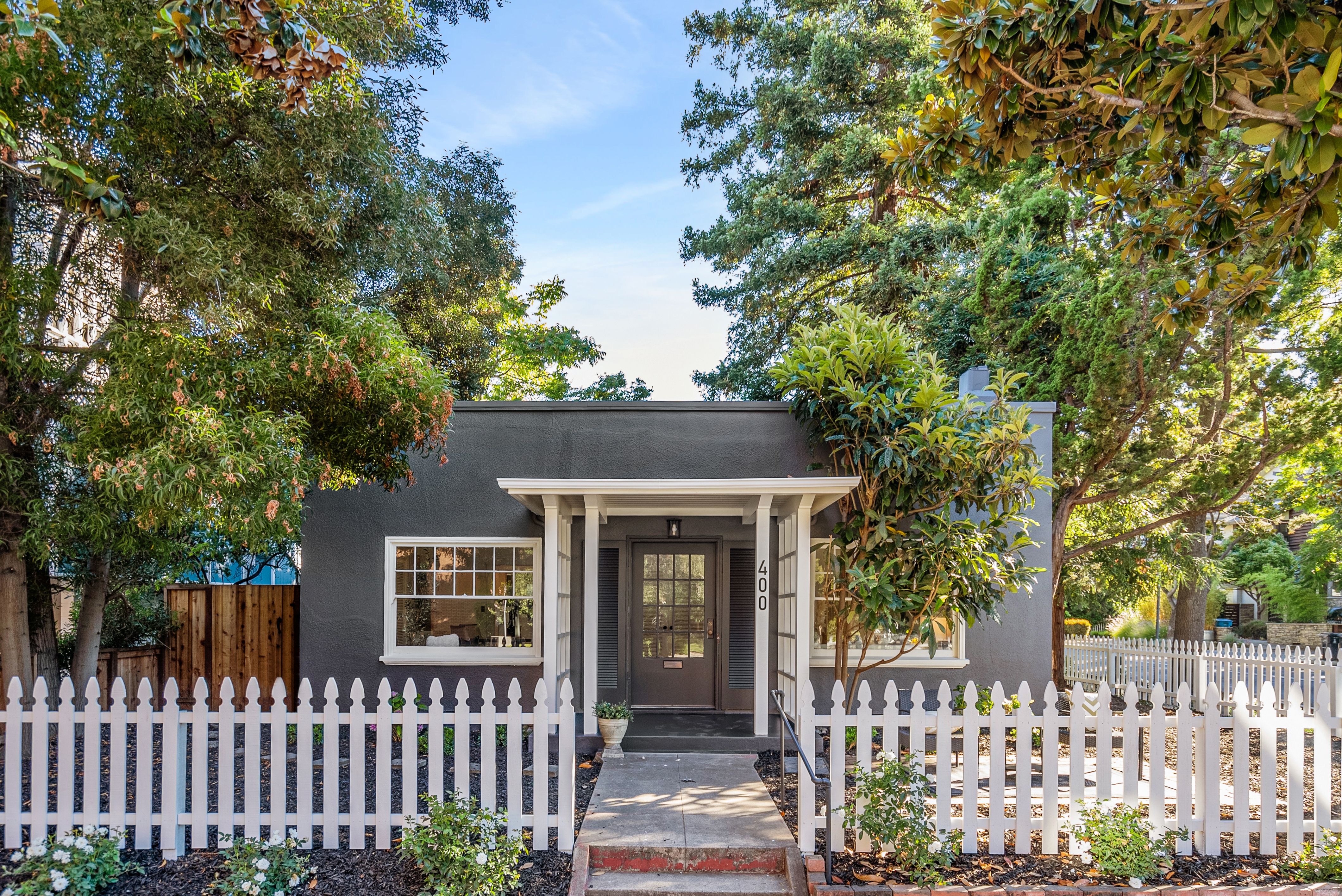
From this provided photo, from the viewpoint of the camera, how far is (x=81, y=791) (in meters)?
6.32

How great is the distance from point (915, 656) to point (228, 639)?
798cm

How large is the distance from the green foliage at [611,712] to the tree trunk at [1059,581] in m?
7.12

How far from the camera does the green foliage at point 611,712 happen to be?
7.51 m

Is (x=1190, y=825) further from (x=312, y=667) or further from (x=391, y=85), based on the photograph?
(x=391, y=85)

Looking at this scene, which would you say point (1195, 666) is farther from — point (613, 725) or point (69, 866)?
point (69, 866)

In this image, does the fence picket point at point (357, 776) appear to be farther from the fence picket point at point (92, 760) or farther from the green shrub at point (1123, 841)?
the green shrub at point (1123, 841)

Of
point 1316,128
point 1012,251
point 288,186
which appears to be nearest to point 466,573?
point 288,186

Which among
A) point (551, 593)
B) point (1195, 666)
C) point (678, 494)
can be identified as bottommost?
point (1195, 666)

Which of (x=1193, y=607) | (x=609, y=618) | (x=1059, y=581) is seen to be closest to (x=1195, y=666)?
(x=1059, y=581)

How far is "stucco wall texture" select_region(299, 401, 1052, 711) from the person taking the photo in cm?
876

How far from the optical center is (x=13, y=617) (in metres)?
6.91

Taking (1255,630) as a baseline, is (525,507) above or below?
above

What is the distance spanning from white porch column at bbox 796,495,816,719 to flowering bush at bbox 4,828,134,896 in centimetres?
496

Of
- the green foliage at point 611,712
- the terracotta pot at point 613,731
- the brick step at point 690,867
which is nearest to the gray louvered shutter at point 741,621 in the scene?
the green foliage at point 611,712
